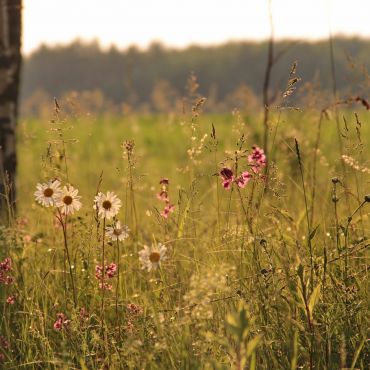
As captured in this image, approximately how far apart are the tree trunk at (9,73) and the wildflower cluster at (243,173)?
238cm

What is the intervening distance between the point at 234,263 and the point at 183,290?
0.92 feet

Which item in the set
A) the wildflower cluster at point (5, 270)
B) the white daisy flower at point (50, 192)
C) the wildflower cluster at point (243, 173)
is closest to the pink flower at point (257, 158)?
the wildflower cluster at point (243, 173)

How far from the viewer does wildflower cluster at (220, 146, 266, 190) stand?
273 cm

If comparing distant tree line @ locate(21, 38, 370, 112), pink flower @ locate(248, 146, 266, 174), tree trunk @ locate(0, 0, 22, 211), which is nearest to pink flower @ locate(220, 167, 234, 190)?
pink flower @ locate(248, 146, 266, 174)

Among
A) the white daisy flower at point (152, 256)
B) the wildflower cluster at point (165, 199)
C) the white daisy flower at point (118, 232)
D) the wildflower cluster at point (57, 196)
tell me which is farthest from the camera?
the wildflower cluster at point (165, 199)

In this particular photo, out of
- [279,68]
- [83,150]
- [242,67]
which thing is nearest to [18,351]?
[83,150]

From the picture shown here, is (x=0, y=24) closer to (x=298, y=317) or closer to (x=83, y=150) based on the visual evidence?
(x=298, y=317)

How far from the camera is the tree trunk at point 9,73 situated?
191 inches

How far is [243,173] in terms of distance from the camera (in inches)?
112

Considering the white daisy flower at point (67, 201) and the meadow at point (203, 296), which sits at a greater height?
the white daisy flower at point (67, 201)

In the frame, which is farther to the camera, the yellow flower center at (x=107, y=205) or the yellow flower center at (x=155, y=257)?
the yellow flower center at (x=107, y=205)

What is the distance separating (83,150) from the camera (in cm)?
1686

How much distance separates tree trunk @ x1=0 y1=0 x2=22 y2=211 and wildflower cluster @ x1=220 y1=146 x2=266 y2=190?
2.38m

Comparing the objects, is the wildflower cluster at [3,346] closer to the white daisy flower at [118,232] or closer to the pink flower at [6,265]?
the pink flower at [6,265]
